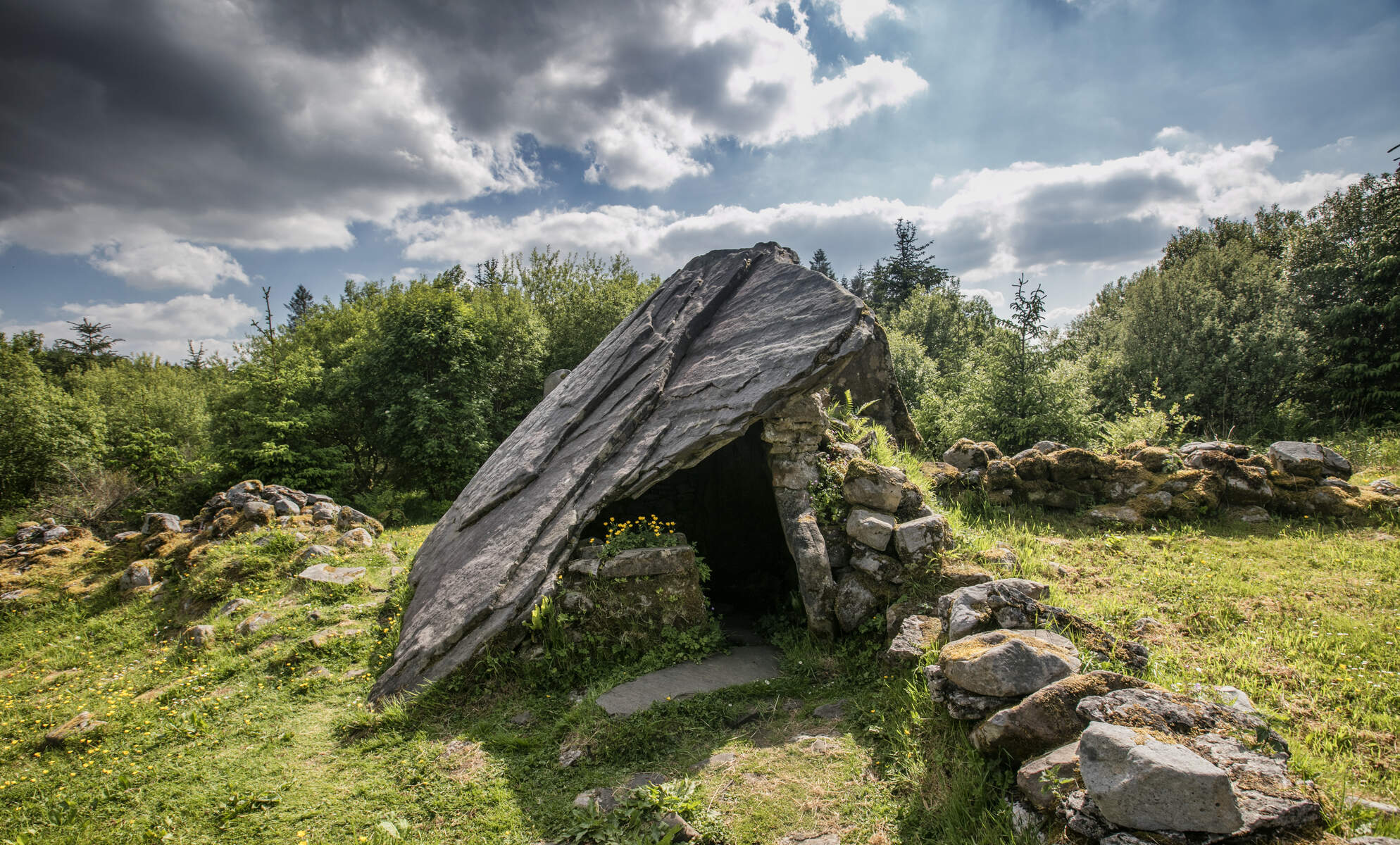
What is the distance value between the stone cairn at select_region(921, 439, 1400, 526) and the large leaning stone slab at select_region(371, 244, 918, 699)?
14.1 ft

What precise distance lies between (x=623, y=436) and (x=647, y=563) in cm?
187

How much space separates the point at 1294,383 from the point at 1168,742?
27308 millimetres

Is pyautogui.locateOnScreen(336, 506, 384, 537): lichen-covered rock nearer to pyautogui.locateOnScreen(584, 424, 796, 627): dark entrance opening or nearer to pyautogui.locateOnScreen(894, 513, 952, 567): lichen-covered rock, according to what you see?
pyautogui.locateOnScreen(584, 424, 796, 627): dark entrance opening

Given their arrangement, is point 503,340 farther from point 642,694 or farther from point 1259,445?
point 1259,445

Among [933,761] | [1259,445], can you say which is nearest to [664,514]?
[933,761]

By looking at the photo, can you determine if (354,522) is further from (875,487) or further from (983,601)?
(983,601)

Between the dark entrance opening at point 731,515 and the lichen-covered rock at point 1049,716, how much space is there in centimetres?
583

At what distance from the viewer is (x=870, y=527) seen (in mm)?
6559

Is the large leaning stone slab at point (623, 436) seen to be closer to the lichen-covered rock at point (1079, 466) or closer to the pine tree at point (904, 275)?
the lichen-covered rock at point (1079, 466)

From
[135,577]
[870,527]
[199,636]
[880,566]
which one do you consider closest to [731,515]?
[870,527]

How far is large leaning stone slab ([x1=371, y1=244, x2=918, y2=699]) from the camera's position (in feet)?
21.5

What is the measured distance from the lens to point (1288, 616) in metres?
5.56

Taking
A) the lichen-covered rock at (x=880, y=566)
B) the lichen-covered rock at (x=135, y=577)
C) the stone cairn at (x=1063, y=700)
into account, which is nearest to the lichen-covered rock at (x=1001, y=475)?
the stone cairn at (x=1063, y=700)

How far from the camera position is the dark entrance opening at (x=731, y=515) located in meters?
9.94
